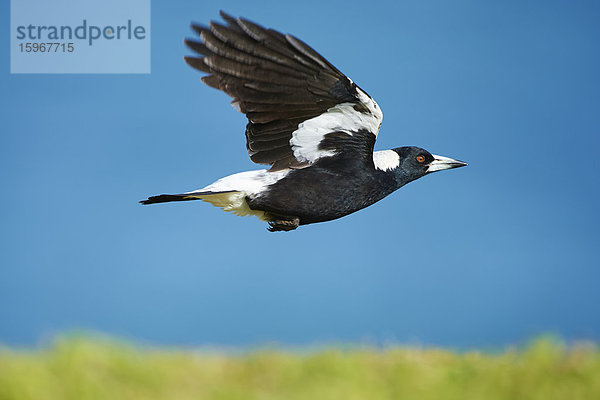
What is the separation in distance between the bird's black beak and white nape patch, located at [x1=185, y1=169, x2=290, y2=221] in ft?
3.74

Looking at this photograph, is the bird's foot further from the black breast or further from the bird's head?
the bird's head

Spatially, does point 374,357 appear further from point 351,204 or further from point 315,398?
point 351,204

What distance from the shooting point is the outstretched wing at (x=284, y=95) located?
3072 millimetres

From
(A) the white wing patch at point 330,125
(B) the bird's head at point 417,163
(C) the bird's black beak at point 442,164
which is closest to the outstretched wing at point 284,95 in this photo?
(A) the white wing patch at point 330,125

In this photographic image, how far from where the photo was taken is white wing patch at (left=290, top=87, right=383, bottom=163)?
3400 millimetres

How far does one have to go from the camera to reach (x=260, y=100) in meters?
3.37

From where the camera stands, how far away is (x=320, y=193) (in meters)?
3.47

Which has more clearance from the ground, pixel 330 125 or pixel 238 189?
pixel 330 125

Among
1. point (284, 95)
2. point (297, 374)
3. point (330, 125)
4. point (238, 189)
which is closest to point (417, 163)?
point (330, 125)

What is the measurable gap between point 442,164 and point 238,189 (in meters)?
1.53

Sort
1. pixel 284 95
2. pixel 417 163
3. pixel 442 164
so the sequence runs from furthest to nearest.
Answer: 1. pixel 442 164
2. pixel 417 163
3. pixel 284 95

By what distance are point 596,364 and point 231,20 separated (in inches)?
88.4

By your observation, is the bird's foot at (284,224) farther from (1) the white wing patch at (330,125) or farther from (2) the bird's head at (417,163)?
(2) the bird's head at (417,163)

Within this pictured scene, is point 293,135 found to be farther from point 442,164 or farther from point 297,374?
point 297,374
